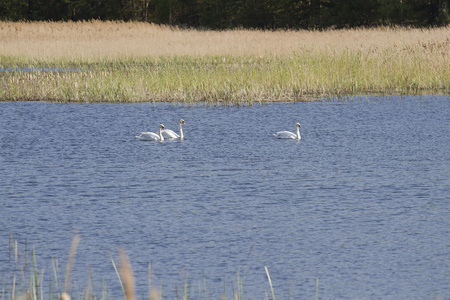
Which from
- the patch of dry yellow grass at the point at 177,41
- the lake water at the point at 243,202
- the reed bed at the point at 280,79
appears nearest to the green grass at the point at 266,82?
the reed bed at the point at 280,79

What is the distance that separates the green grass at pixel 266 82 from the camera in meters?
21.6

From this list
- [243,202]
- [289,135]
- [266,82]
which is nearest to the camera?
[243,202]

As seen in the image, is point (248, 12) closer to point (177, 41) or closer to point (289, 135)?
point (177, 41)

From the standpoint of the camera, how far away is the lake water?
23.3 feet

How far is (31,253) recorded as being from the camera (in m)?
7.70

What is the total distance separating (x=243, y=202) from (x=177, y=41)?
25888 mm

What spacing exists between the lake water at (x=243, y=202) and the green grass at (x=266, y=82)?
9.87 feet

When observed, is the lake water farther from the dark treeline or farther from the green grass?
the dark treeline

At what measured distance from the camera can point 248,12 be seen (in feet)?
201

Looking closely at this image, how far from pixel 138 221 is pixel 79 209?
1027mm

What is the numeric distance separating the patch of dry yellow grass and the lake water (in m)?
8.23

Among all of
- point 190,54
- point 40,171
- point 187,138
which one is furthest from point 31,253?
point 190,54

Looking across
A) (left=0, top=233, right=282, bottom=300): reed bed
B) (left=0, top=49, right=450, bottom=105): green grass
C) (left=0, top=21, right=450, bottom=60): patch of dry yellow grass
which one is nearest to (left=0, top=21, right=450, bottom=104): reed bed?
(left=0, top=49, right=450, bottom=105): green grass

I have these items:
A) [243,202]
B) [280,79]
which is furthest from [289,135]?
[280,79]
